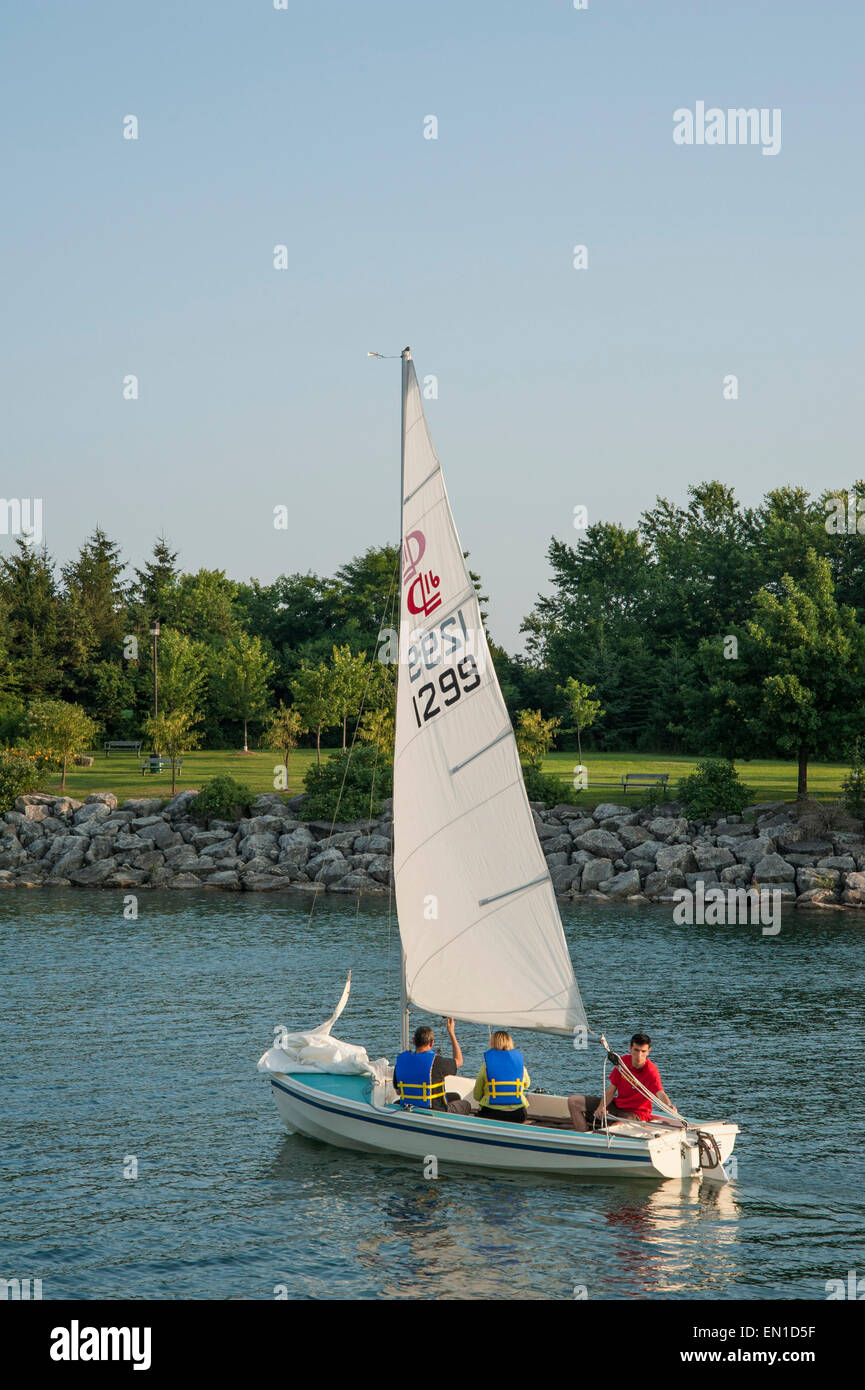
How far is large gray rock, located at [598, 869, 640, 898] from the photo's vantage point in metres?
49.0

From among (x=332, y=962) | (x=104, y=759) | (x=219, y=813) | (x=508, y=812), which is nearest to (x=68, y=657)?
(x=104, y=759)

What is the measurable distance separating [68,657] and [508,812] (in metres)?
76.2

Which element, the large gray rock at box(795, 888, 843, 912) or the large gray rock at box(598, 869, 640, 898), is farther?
the large gray rock at box(598, 869, 640, 898)

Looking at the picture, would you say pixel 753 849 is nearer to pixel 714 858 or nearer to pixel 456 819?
pixel 714 858

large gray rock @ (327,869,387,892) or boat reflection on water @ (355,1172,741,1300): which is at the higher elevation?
large gray rock @ (327,869,387,892)

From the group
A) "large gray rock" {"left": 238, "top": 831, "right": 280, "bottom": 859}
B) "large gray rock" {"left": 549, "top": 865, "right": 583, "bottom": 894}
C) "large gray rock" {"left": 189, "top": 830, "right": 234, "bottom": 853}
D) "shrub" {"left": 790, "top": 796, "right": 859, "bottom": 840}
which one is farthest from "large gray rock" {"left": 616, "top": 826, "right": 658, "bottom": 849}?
"large gray rock" {"left": 189, "top": 830, "right": 234, "bottom": 853}

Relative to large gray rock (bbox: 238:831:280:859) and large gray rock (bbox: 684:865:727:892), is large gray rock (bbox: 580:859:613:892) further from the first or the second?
large gray rock (bbox: 238:831:280:859)

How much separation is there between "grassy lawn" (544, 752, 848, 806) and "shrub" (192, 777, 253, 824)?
48.4 ft

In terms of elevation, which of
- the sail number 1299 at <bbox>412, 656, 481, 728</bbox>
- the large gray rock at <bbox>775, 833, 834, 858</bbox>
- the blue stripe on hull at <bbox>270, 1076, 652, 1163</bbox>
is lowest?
the blue stripe on hull at <bbox>270, 1076, 652, 1163</bbox>

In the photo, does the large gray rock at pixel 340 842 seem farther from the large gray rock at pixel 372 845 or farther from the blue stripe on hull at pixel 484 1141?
the blue stripe on hull at pixel 484 1141

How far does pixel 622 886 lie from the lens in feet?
161

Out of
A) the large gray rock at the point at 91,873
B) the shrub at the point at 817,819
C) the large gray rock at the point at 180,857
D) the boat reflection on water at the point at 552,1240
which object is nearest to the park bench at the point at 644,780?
the shrub at the point at 817,819

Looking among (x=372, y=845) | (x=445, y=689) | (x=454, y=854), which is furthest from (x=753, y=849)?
(x=445, y=689)

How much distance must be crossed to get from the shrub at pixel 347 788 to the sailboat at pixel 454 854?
1461 inches
